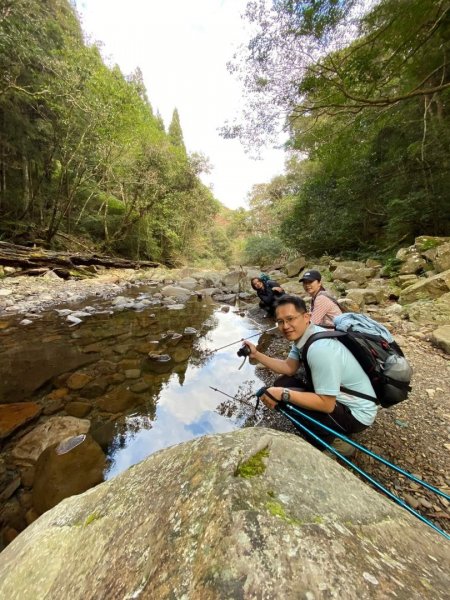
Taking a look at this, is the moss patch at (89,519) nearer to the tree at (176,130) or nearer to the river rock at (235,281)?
the river rock at (235,281)

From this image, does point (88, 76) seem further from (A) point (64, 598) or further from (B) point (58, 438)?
(A) point (64, 598)

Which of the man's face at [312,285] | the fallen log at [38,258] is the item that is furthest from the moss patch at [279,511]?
the fallen log at [38,258]

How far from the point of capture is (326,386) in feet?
6.04

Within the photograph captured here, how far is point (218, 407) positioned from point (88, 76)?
1291 centimetres

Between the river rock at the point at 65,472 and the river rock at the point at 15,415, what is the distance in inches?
23.8

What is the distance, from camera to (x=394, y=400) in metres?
2.00

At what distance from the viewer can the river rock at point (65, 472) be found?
206 cm

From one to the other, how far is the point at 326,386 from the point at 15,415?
11.2 ft

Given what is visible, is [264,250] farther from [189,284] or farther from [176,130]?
[176,130]

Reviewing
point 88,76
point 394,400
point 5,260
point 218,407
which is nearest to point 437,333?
point 394,400

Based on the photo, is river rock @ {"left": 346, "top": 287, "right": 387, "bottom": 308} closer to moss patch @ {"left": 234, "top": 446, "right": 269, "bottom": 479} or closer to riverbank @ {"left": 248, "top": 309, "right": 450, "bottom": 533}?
riverbank @ {"left": 248, "top": 309, "right": 450, "bottom": 533}

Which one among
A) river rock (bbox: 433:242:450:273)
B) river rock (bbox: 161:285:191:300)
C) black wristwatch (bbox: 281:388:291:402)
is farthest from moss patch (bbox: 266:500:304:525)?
river rock (bbox: 161:285:191:300)

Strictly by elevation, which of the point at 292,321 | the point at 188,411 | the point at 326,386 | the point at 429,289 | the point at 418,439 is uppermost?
the point at 292,321

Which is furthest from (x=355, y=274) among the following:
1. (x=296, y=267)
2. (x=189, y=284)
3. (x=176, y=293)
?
(x=189, y=284)
